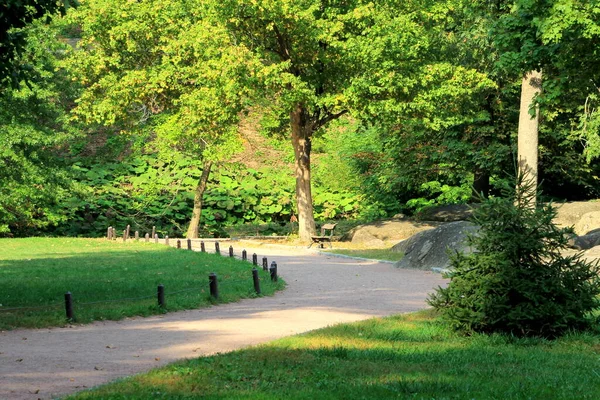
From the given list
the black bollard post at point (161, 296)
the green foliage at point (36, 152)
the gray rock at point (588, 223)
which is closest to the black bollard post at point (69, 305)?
the black bollard post at point (161, 296)

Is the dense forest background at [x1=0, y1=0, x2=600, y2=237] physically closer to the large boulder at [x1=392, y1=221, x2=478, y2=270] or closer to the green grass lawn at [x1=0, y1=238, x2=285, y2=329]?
the green grass lawn at [x1=0, y1=238, x2=285, y2=329]

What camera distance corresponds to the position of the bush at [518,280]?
1199 cm

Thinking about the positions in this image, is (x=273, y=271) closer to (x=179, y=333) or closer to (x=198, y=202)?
(x=179, y=333)

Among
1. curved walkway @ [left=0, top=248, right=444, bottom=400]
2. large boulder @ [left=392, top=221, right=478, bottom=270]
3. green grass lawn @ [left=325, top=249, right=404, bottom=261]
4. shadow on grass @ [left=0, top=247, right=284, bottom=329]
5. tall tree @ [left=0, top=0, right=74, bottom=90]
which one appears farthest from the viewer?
green grass lawn @ [left=325, top=249, right=404, bottom=261]

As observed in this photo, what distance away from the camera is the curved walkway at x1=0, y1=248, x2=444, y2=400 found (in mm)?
9719

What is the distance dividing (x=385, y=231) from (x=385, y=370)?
26174 millimetres

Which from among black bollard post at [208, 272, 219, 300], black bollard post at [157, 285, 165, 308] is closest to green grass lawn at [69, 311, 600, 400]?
black bollard post at [157, 285, 165, 308]

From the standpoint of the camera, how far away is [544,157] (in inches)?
1455

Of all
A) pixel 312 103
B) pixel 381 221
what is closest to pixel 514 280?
pixel 312 103

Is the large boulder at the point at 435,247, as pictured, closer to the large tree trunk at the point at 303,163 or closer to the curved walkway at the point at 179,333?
the curved walkway at the point at 179,333

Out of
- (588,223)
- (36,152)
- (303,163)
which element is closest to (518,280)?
(588,223)

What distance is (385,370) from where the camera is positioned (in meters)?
9.58

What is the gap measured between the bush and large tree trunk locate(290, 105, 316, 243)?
72.3 feet

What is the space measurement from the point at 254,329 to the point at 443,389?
5.28 metres
